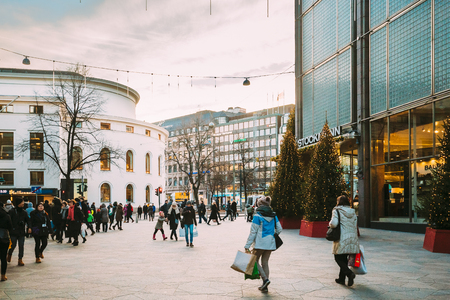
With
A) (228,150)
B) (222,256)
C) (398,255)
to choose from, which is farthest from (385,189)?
(228,150)

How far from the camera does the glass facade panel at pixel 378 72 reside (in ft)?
68.5

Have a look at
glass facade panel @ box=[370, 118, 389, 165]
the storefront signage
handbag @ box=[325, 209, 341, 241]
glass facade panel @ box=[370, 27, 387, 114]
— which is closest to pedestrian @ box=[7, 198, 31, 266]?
handbag @ box=[325, 209, 341, 241]

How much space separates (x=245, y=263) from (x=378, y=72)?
54.8 feet

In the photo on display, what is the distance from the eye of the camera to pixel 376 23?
21578mm

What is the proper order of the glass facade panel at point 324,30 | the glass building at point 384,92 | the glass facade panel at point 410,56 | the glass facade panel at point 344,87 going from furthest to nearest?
the glass facade panel at point 324,30, the glass facade panel at point 344,87, the glass facade panel at point 410,56, the glass building at point 384,92

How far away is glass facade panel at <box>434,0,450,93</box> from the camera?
655 inches

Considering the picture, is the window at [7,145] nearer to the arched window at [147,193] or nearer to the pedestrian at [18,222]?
the arched window at [147,193]

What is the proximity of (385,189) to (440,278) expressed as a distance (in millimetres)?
12851

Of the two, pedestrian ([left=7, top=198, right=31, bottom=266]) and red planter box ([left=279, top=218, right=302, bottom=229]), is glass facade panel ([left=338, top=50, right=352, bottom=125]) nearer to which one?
red planter box ([left=279, top=218, right=302, bottom=229])

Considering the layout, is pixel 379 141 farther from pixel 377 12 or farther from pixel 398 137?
pixel 377 12

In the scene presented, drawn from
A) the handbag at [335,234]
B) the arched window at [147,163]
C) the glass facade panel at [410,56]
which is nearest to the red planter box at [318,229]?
the glass facade panel at [410,56]

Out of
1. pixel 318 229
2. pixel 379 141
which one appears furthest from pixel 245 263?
pixel 379 141

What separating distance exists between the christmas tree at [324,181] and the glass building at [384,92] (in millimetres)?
2947

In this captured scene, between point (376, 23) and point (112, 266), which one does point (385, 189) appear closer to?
point (376, 23)
